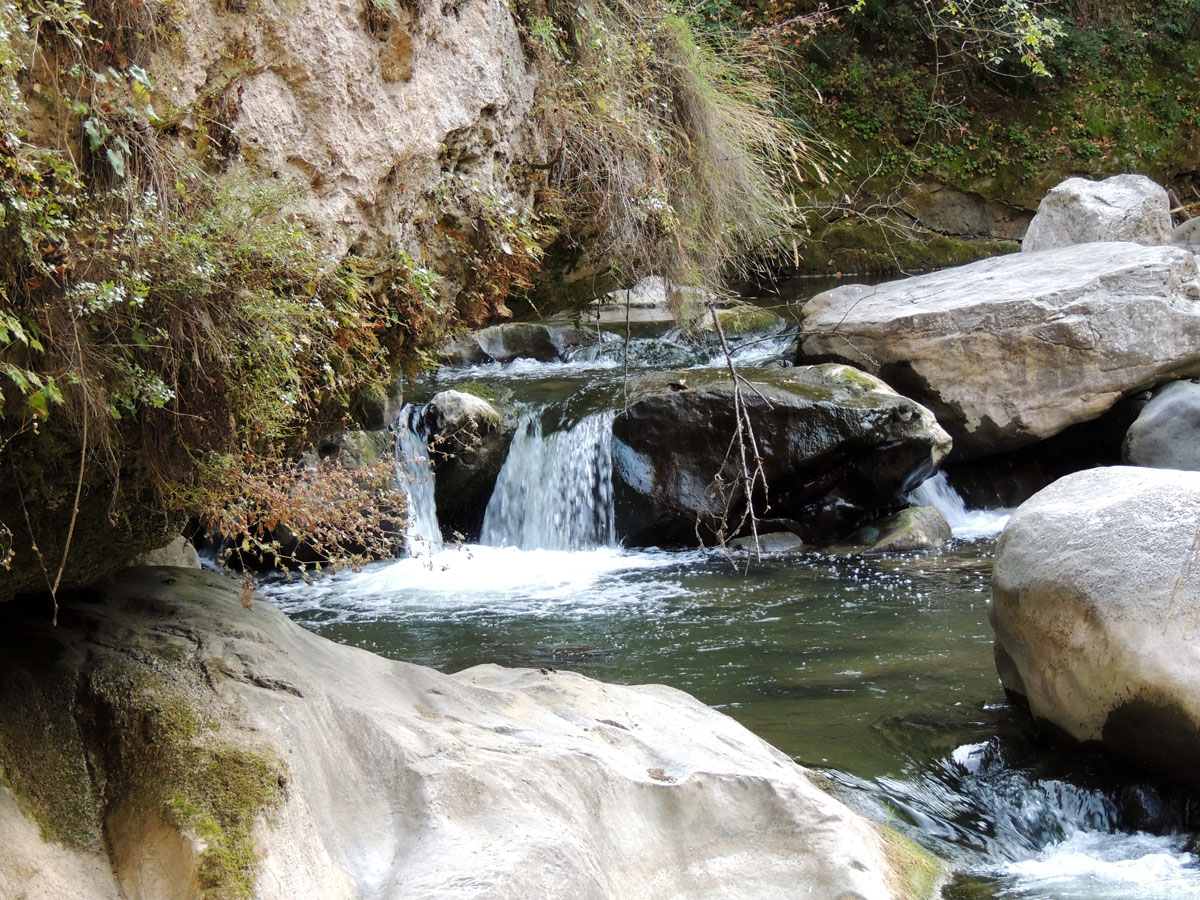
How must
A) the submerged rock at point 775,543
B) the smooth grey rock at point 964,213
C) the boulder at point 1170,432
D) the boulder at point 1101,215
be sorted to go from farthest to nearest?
the smooth grey rock at point 964,213
the boulder at point 1101,215
the boulder at point 1170,432
the submerged rock at point 775,543

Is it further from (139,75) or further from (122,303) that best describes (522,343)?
(122,303)

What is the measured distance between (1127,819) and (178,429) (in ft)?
11.7

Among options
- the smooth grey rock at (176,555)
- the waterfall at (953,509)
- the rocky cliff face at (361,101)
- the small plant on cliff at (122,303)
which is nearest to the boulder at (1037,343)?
the waterfall at (953,509)

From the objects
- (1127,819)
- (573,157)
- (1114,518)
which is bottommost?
(1127,819)

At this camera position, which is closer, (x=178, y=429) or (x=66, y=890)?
(x=66, y=890)

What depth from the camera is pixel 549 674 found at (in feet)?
13.5

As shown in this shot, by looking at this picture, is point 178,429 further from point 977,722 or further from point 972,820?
point 977,722

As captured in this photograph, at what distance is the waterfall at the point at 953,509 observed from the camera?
30.8 feet

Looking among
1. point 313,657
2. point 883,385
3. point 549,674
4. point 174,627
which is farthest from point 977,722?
point 883,385

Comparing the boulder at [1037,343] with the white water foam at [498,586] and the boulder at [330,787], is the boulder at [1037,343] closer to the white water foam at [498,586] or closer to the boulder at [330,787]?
the white water foam at [498,586]

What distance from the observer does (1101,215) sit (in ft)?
37.6

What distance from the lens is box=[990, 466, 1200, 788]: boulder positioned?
3928 mm

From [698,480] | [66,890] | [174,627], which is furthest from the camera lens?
[698,480]

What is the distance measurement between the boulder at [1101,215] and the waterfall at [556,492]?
215 inches
